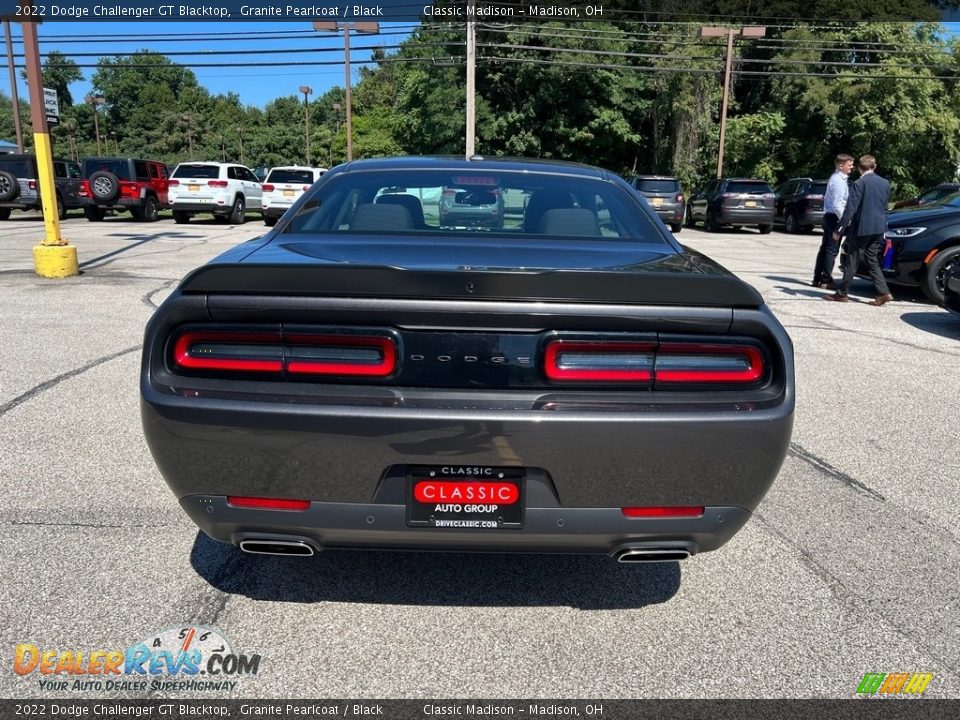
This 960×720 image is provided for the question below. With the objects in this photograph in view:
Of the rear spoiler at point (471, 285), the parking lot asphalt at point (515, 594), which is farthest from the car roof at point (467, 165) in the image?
the parking lot asphalt at point (515, 594)

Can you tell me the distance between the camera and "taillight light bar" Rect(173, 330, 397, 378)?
7.29ft

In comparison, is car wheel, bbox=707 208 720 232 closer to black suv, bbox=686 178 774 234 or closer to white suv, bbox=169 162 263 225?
black suv, bbox=686 178 774 234

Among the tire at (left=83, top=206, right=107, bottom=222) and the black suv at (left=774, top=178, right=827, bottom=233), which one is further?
the tire at (left=83, top=206, right=107, bottom=222)

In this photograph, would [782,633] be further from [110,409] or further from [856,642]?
[110,409]

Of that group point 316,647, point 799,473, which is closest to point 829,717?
point 316,647

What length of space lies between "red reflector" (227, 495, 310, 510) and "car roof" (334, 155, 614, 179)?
6.19 feet

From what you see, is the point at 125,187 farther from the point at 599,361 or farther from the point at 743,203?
the point at 599,361

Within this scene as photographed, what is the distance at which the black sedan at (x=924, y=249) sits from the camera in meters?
9.17

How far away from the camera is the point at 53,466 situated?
3.93m

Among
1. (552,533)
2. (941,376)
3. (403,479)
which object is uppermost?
(403,479)

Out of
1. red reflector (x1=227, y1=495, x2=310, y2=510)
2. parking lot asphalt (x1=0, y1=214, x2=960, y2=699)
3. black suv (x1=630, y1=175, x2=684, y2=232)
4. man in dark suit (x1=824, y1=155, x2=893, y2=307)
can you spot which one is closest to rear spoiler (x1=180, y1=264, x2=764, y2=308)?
red reflector (x1=227, y1=495, x2=310, y2=510)

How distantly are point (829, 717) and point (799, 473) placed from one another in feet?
6.60

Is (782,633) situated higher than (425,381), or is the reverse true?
(425,381)

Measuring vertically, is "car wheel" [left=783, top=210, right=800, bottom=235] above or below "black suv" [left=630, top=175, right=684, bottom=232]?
below
